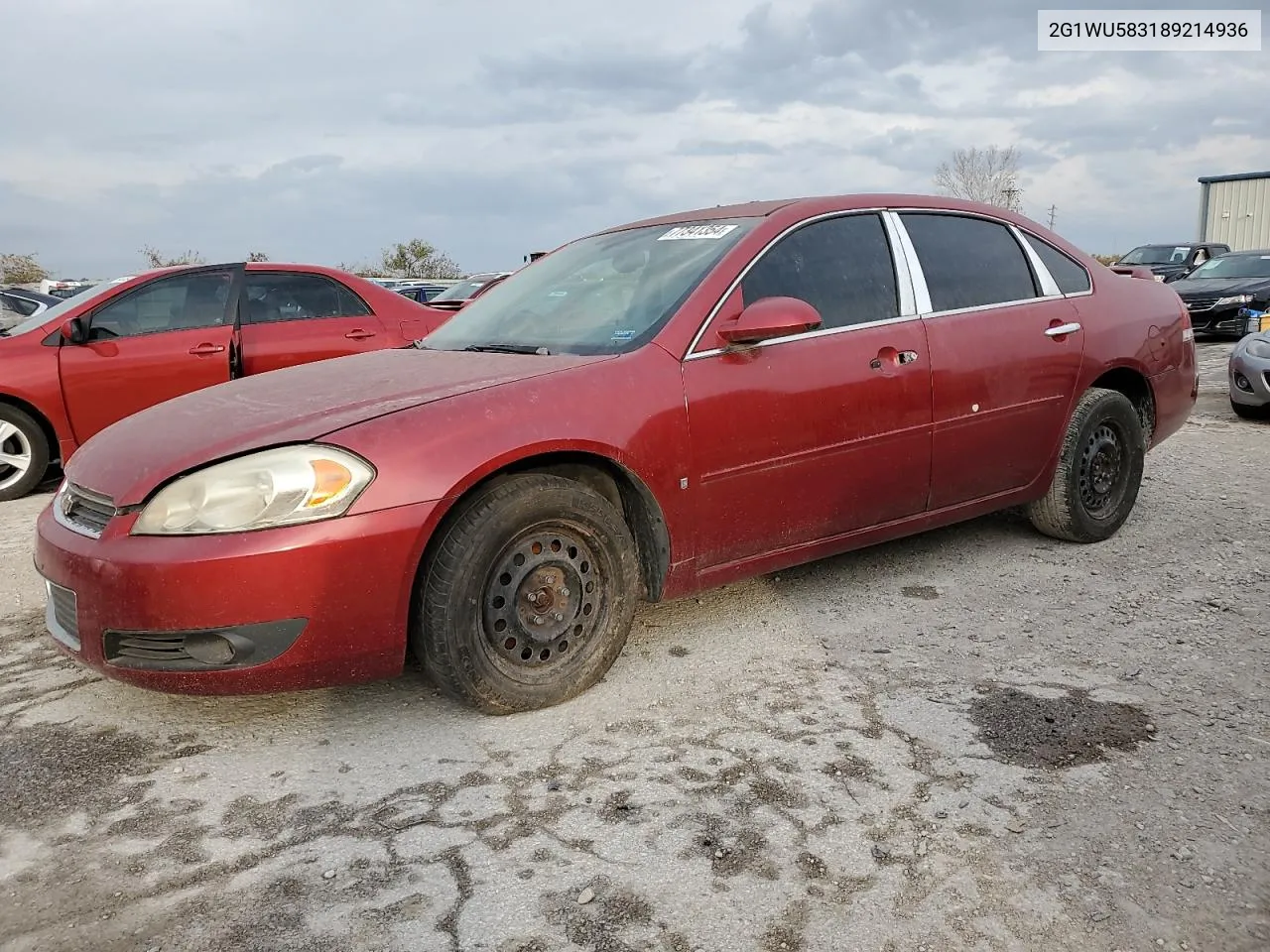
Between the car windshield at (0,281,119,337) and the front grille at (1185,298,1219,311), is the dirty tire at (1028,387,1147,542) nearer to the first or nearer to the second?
the car windshield at (0,281,119,337)

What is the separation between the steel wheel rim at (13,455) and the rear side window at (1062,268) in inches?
238

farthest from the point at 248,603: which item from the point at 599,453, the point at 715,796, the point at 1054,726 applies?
the point at 1054,726

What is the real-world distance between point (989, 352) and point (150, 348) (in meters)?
5.29

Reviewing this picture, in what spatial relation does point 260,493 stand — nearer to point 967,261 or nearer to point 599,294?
point 599,294

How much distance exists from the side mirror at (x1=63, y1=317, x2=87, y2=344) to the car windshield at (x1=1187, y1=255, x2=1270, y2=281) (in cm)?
1594

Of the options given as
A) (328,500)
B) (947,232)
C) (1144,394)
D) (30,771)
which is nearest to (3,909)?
(30,771)

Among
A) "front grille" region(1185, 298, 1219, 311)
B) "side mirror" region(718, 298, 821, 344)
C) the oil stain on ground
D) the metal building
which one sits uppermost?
the metal building

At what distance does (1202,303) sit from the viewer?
14.9m

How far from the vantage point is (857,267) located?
387 cm

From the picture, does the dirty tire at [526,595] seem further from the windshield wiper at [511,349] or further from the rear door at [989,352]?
the rear door at [989,352]

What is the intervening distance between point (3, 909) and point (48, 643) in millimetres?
1783

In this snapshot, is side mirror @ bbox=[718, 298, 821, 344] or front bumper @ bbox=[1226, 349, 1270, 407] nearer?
side mirror @ bbox=[718, 298, 821, 344]

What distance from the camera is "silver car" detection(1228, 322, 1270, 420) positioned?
26.5 ft

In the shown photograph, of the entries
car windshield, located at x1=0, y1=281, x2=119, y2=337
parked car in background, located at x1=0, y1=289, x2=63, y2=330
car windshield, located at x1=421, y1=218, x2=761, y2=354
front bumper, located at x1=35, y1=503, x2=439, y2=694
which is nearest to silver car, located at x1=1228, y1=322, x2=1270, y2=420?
car windshield, located at x1=421, y1=218, x2=761, y2=354
